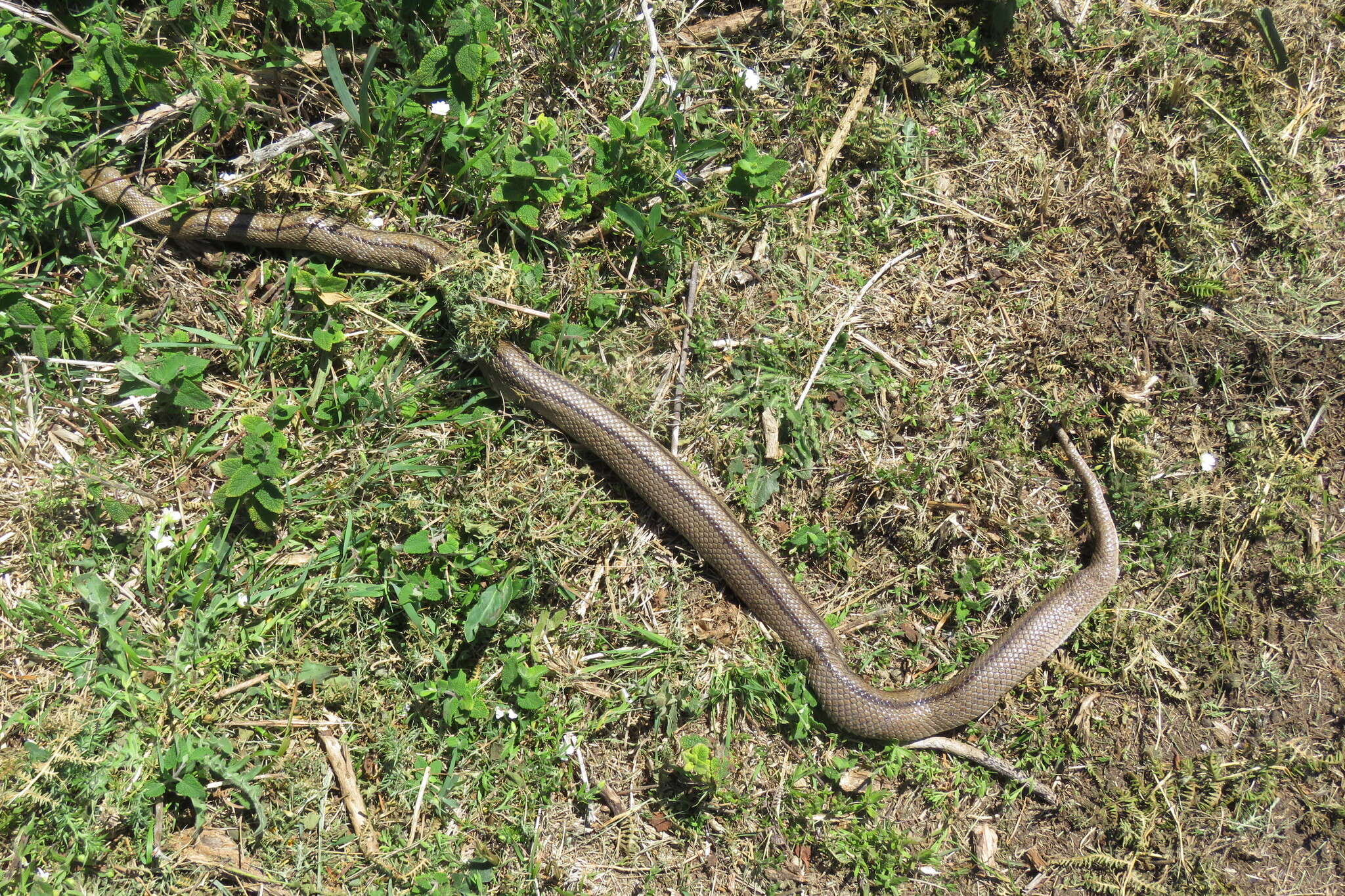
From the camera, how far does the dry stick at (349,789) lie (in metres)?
3.96

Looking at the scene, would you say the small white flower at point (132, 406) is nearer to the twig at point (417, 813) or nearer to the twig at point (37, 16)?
the twig at point (37, 16)

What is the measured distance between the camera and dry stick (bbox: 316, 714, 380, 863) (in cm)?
396

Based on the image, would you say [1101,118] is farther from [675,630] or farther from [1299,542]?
[675,630]

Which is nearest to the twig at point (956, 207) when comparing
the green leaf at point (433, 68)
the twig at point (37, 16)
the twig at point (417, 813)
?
the green leaf at point (433, 68)

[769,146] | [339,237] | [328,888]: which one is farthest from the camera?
[769,146]

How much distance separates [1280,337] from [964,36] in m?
2.42

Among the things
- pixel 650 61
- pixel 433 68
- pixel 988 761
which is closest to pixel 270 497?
pixel 433 68

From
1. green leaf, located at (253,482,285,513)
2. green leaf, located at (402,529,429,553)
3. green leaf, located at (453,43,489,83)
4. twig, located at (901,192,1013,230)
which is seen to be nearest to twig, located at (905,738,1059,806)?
green leaf, located at (402,529,429,553)

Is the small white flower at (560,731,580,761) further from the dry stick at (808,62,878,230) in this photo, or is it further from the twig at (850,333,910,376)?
the dry stick at (808,62,878,230)

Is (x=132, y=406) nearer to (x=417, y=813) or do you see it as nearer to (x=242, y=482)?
(x=242, y=482)

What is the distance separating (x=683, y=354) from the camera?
14.2 ft

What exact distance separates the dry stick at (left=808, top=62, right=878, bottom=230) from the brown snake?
66.2 inches

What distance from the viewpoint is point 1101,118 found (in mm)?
4523

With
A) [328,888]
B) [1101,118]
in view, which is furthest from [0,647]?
[1101,118]
